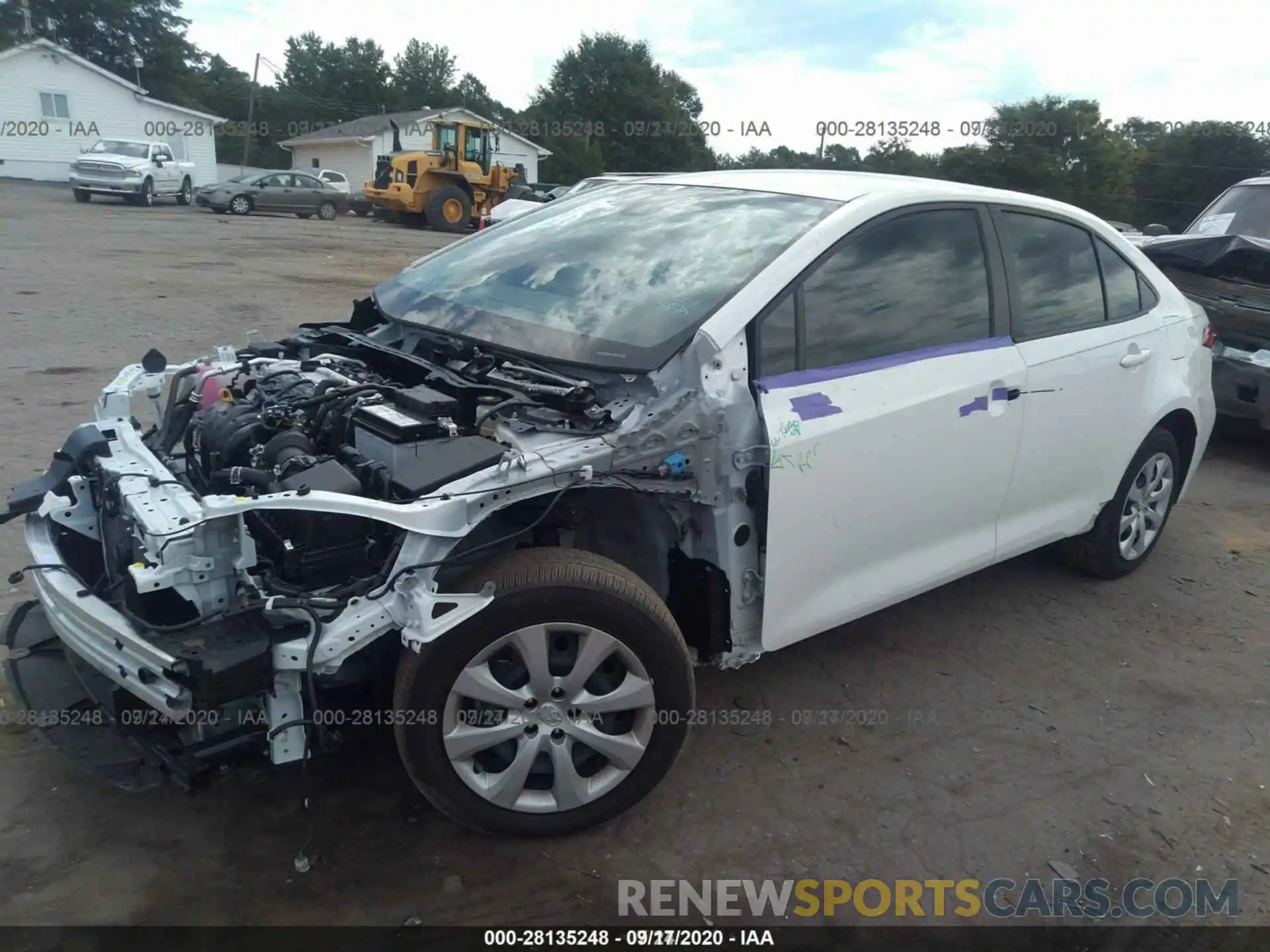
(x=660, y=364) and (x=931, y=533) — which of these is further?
(x=931, y=533)

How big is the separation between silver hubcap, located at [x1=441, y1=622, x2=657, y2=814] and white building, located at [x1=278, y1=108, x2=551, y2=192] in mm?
42617

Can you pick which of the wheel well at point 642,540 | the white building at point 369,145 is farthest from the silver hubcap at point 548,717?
the white building at point 369,145

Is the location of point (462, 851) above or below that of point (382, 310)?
below

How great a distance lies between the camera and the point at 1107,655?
418cm

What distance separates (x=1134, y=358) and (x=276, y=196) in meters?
28.9

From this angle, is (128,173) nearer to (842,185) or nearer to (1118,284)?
(842,185)

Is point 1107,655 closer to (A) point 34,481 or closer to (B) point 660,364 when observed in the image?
(B) point 660,364

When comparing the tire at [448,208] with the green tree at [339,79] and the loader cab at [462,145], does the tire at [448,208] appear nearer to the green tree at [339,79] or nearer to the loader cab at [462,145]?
the loader cab at [462,145]

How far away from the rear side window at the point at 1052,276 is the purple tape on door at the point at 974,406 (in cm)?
42

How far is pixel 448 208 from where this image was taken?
26.6 metres

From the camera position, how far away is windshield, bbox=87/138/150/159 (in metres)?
26.7

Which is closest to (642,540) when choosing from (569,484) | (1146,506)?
(569,484)

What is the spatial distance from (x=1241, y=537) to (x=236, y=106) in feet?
206

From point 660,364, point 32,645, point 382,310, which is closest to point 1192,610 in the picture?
point 660,364
